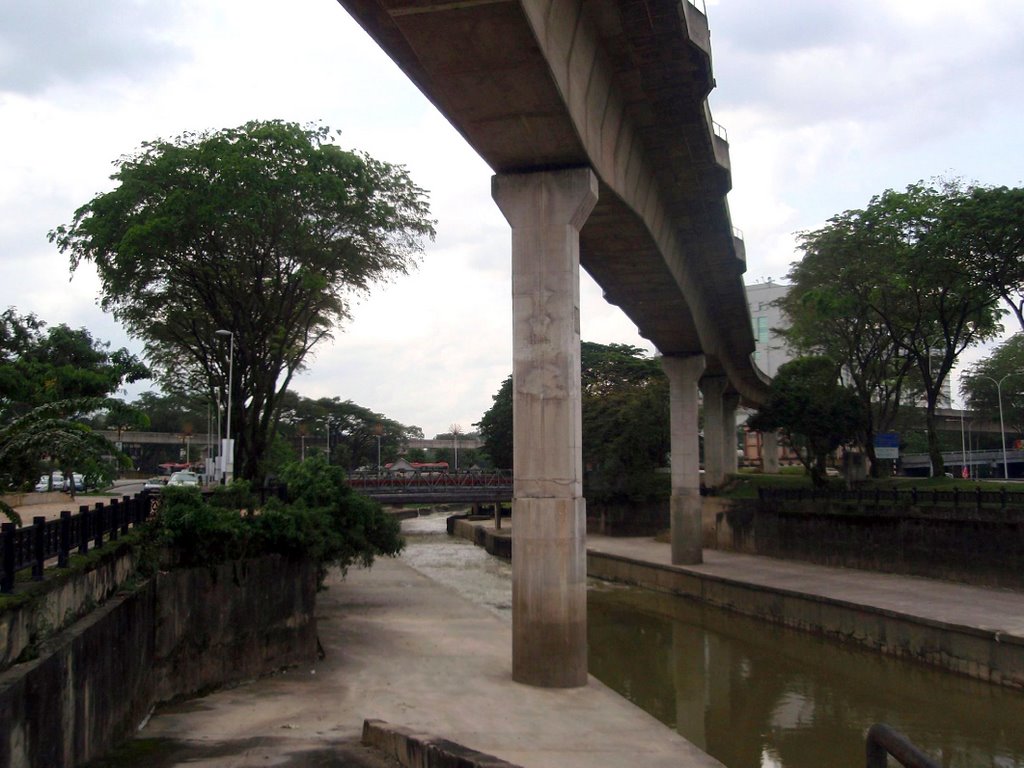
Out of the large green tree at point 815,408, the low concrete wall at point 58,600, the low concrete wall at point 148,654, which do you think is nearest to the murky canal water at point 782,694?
the low concrete wall at point 148,654

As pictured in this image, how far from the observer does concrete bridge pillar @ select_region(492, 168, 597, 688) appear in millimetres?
16016

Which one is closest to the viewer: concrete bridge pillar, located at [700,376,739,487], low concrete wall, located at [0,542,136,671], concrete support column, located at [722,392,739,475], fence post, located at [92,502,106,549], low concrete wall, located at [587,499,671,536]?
low concrete wall, located at [0,542,136,671]

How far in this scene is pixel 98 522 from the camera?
515 inches

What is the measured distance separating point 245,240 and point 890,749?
3097 centimetres

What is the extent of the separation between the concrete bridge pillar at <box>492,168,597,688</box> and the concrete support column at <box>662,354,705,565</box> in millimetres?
20808

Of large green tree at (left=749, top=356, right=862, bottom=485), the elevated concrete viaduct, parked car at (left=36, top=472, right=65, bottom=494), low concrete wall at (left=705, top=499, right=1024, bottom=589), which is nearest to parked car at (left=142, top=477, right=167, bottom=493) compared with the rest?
parked car at (left=36, top=472, right=65, bottom=494)

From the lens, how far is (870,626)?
78.5 feet

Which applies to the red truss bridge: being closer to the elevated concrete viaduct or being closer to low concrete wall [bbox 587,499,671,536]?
low concrete wall [bbox 587,499,671,536]

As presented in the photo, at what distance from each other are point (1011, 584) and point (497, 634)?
16428 mm

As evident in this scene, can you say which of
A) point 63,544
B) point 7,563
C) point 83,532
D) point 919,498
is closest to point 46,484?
Answer: point 83,532

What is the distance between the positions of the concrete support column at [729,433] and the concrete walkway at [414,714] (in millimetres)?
35959

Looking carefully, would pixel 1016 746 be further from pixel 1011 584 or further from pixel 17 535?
pixel 17 535

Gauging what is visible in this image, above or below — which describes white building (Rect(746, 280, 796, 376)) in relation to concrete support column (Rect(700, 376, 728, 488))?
above

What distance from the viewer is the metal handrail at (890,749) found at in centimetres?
317
